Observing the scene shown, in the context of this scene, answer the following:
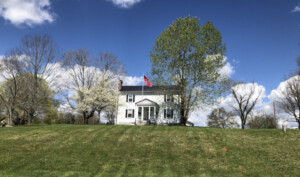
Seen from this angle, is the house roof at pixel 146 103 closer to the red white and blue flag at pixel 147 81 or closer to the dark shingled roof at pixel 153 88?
the dark shingled roof at pixel 153 88

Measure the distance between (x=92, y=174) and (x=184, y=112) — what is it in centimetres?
1685

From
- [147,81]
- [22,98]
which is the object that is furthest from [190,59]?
[22,98]

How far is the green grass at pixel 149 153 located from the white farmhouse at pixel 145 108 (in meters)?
13.5

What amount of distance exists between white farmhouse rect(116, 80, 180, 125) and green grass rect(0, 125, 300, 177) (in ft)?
44.2

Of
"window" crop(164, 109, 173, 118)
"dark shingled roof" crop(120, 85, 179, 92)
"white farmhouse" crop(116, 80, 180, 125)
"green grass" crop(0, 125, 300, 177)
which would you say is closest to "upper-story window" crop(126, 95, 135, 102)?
"white farmhouse" crop(116, 80, 180, 125)

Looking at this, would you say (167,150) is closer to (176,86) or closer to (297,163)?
(297,163)

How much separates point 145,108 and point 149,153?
20840mm

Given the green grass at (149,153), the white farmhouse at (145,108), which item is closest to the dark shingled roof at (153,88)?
the white farmhouse at (145,108)

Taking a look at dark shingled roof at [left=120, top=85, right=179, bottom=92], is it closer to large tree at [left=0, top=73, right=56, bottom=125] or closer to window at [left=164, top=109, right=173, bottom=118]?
window at [left=164, top=109, right=173, bottom=118]

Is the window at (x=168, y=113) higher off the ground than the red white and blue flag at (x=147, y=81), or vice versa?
the red white and blue flag at (x=147, y=81)

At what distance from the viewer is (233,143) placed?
16.7 m

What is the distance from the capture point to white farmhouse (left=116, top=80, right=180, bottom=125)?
111ft

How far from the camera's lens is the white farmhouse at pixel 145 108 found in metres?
33.9

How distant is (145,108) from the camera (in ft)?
118
